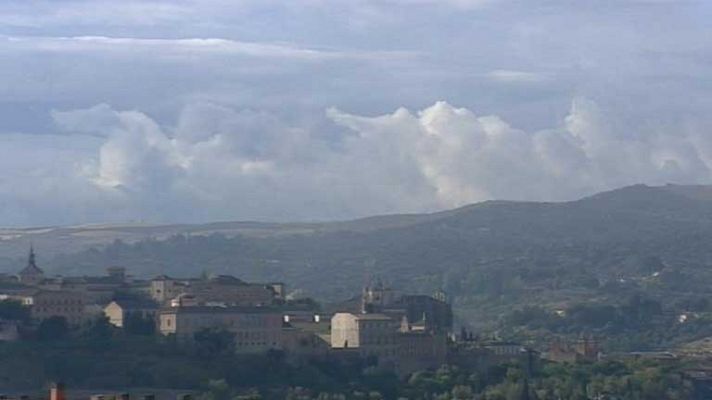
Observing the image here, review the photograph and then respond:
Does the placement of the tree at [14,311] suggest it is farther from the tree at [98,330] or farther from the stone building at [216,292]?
the stone building at [216,292]

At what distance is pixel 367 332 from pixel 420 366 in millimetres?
3926

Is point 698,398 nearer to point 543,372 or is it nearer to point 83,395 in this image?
point 543,372

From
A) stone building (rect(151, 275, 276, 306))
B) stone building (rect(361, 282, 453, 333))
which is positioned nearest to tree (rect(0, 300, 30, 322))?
stone building (rect(151, 275, 276, 306))

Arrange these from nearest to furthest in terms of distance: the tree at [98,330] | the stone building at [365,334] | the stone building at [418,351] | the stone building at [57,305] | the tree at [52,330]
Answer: the tree at [98,330], the tree at [52,330], the stone building at [57,305], the stone building at [418,351], the stone building at [365,334]

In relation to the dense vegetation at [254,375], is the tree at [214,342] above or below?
above

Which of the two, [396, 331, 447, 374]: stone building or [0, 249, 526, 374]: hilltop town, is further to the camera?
[396, 331, 447, 374]: stone building

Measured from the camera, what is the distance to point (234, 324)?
351 ft

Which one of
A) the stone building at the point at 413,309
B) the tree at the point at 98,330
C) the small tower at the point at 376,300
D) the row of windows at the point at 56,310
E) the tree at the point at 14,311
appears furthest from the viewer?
the small tower at the point at 376,300

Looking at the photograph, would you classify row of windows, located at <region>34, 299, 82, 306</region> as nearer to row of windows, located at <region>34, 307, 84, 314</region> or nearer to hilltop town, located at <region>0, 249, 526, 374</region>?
hilltop town, located at <region>0, 249, 526, 374</region>

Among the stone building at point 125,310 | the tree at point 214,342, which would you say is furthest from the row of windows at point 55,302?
the tree at point 214,342

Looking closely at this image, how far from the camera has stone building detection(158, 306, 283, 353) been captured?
345 feet

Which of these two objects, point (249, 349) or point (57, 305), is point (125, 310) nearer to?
point (57, 305)

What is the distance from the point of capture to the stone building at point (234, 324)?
4136 inches

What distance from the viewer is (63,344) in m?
101
